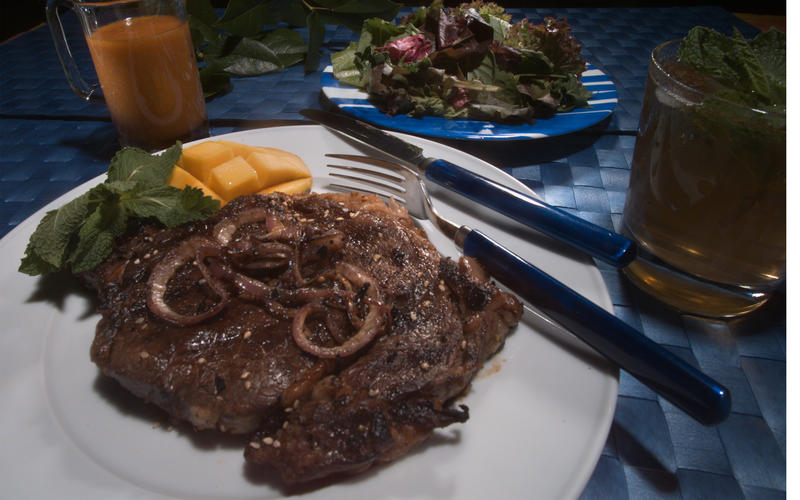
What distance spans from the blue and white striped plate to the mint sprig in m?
1.54

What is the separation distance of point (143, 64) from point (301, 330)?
7.49ft

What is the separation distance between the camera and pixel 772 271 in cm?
183

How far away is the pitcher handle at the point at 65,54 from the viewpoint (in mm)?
3019

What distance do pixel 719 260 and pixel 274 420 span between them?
5.79 ft

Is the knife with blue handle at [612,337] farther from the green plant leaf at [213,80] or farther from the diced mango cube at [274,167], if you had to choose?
the green plant leaf at [213,80]

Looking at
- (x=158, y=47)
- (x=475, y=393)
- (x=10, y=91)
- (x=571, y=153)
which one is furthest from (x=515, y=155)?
(x=10, y=91)

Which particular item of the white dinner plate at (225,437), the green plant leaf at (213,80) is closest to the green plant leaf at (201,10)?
the green plant leaf at (213,80)

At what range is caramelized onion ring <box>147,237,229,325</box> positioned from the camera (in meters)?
1.70

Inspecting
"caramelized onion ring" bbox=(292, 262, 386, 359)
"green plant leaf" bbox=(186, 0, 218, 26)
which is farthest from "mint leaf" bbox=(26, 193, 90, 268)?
"green plant leaf" bbox=(186, 0, 218, 26)

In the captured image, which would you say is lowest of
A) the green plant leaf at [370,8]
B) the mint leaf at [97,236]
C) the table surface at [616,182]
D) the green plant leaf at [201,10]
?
the table surface at [616,182]

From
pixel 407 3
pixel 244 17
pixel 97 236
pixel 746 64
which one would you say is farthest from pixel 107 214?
pixel 407 3

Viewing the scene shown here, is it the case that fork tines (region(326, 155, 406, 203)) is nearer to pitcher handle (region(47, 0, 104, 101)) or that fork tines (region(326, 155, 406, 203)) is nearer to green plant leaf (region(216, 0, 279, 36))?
pitcher handle (region(47, 0, 104, 101))

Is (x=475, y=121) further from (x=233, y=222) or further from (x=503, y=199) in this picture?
(x=233, y=222)

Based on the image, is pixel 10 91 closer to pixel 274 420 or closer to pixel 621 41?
pixel 274 420
